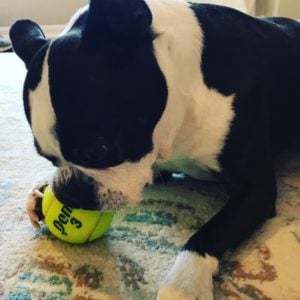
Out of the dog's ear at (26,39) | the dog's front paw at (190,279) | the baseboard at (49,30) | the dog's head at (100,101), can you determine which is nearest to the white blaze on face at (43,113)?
the dog's head at (100,101)

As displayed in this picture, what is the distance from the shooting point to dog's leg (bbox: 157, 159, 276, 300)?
3.46 ft

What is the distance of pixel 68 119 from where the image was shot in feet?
3.31

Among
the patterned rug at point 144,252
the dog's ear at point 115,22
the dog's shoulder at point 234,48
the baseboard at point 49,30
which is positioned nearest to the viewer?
the dog's ear at point 115,22

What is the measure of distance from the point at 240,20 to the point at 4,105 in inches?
41.3

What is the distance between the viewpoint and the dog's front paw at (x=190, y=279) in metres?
1.04

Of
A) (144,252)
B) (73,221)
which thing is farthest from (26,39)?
(144,252)

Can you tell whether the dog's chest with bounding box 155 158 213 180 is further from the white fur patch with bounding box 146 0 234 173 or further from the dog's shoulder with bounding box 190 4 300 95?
the dog's shoulder with bounding box 190 4 300 95

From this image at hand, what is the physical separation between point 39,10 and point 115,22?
2.58 metres

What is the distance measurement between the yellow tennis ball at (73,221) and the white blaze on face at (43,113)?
17 cm

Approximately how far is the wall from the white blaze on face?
8.15ft

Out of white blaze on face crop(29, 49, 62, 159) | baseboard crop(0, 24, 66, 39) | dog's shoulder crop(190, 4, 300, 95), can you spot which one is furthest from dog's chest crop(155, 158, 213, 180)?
baseboard crop(0, 24, 66, 39)

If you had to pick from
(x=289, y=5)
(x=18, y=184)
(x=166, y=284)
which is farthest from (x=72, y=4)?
(x=166, y=284)

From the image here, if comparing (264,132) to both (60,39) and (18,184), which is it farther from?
(18,184)

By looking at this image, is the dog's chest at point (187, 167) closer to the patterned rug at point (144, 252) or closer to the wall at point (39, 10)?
the patterned rug at point (144, 252)
